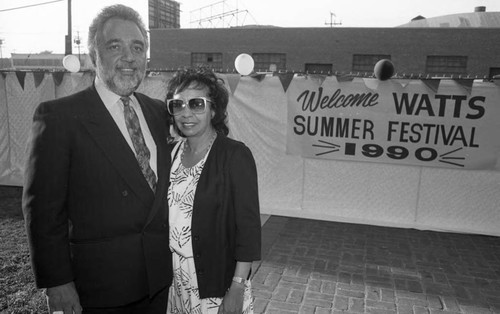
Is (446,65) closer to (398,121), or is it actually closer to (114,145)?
(398,121)

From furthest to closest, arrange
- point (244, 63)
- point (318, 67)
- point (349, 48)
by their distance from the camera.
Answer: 1. point (318, 67)
2. point (349, 48)
3. point (244, 63)

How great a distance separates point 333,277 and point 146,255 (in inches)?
108

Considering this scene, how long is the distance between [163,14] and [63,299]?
202 feet

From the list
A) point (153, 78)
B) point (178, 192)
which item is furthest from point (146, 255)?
point (153, 78)

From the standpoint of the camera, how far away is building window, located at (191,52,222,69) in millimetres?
34969

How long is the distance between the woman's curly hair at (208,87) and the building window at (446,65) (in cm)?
3226

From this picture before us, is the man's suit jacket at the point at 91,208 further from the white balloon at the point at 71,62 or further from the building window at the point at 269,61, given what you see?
the building window at the point at 269,61

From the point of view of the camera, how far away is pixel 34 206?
73.3 inches

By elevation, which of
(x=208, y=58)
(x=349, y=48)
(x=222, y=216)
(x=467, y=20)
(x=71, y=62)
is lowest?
(x=222, y=216)

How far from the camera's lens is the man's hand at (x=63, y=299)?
76.9 inches

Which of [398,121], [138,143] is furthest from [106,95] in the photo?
[398,121]

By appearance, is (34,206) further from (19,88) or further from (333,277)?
(19,88)

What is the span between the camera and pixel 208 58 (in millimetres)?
35406

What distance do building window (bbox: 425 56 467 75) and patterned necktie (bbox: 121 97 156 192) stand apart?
107 feet
